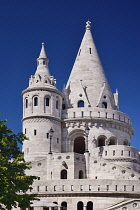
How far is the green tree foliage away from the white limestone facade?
8570 millimetres

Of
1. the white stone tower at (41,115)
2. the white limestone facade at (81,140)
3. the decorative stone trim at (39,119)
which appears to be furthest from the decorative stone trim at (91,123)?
the decorative stone trim at (39,119)

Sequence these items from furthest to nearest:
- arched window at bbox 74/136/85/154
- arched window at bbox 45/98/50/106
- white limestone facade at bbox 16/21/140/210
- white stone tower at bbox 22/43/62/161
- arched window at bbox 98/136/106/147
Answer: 1. arched window at bbox 74/136/85/154
2. arched window at bbox 98/136/106/147
3. arched window at bbox 45/98/50/106
4. white stone tower at bbox 22/43/62/161
5. white limestone facade at bbox 16/21/140/210

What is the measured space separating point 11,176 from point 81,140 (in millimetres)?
24786

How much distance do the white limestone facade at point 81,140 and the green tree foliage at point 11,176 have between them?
8570mm

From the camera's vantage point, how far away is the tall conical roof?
5172cm

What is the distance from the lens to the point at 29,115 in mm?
47188

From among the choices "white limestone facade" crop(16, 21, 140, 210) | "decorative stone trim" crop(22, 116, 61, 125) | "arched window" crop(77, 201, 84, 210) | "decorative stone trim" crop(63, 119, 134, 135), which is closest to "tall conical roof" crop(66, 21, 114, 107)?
"white limestone facade" crop(16, 21, 140, 210)

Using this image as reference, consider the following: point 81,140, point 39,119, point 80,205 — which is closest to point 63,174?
point 80,205

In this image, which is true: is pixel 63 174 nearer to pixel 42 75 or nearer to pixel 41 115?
pixel 41 115

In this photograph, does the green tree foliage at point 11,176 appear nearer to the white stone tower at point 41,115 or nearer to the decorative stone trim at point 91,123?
the white stone tower at point 41,115

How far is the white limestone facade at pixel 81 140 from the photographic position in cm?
3759

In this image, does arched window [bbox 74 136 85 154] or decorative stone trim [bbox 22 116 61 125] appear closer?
decorative stone trim [bbox 22 116 61 125]

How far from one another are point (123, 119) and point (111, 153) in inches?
279

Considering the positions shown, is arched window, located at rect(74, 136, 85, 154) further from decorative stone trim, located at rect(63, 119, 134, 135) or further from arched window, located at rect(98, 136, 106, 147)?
decorative stone trim, located at rect(63, 119, 134, 135)
